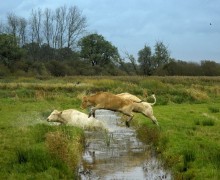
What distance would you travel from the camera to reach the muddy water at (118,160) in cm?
1112

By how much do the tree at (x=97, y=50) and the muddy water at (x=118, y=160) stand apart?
67.6 m

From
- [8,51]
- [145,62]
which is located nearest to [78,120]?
[8,51]

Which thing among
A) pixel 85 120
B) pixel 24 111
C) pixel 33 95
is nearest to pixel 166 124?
pixel 85 120

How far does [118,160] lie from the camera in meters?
12.8

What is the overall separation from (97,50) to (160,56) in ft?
50.9

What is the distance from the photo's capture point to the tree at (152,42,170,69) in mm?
73938

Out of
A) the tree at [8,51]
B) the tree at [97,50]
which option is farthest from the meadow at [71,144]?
the tree at [97,50]

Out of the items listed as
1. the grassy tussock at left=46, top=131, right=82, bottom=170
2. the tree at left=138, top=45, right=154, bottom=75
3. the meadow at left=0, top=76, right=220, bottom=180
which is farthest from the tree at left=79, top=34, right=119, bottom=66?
the grassy tussock at left=46, top=131, right=82, bottom=170

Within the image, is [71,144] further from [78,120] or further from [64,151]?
[78,120]

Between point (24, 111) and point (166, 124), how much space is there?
8622 millimetres

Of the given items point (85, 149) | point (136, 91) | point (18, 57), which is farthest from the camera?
point (18, 57)

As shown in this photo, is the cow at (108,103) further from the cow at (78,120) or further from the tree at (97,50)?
the tree at (97,50)

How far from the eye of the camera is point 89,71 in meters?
74.1

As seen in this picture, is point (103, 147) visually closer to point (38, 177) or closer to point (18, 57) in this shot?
point (38, 177)
